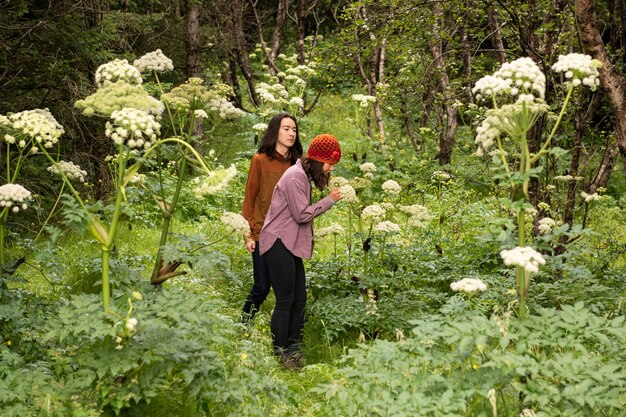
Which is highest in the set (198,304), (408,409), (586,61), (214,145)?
(586,61)

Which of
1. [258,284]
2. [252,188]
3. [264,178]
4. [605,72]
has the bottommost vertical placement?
[258,284]

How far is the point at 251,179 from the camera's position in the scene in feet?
21.6

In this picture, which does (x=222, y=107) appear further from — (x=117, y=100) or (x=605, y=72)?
(x=605, y=72)

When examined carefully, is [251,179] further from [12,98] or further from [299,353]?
[12,98]

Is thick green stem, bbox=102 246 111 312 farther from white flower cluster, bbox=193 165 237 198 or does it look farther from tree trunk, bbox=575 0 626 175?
tree trunk, bbox=575 0 626 175

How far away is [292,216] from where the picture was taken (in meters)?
5.89

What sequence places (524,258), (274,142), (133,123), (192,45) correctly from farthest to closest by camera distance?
(192,45) → (274,142) → (133,123) → (524,258)

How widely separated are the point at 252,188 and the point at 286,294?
111 cm

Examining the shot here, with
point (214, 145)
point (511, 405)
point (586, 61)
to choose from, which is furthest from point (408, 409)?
point (214, 145)

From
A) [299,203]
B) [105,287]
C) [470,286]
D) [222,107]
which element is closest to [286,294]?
[299,203]

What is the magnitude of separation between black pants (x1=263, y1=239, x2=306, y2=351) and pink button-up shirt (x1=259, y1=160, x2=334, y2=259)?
71 mm

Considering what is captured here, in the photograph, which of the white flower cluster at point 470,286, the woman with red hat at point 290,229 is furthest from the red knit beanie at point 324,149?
the white flower cluster at point 470,286

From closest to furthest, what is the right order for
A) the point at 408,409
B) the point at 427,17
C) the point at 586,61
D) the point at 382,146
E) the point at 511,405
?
the point at 408,409 < the point at 586,61 < the point at 511,405 < the point at 427,17 < the point at 382,146

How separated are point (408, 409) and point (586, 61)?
1.97 metres
